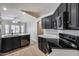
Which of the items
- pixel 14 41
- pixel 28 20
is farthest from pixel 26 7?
pixel 14 41

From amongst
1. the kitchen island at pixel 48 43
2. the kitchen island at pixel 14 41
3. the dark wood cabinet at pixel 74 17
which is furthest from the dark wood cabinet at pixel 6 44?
the dark wood cabinet at pixel 74 17

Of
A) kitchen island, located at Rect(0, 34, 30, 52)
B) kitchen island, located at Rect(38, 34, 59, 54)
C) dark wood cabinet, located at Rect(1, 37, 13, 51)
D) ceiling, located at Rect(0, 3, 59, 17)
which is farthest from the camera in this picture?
dark wood cabinet, located at Rect(1, 37, 13, 51)

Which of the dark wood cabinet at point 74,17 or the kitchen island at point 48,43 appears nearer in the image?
the dark wood cabinet at point 74,17

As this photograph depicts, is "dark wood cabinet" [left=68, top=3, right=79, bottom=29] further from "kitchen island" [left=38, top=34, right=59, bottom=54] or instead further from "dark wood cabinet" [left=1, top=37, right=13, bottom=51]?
"dark wood cabinet" [left=1, top=37, right=13, bottom=51]

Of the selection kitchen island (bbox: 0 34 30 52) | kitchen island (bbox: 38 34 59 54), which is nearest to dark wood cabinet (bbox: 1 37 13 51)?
kitchen island (bbox: 0 34 30 52)

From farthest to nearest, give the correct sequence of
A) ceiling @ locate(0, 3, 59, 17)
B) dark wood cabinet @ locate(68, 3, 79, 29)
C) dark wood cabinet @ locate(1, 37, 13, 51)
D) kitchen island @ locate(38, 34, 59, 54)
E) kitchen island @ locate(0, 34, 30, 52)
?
dark wood cabinet @ locate(1, 37, 13, 51), kitchen island @ locate(0, 34, 30, 52), kitchen island @ locate(38, 34, 59, 54), ceiling @ locate(0, 3, 59, 17), dark wood cabinet @ locate(68, 3, 79, 29)

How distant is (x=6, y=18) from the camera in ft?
5.37

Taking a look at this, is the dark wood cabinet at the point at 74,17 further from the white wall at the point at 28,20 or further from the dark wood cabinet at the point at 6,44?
the dark wood cabinet at the point at 6,44

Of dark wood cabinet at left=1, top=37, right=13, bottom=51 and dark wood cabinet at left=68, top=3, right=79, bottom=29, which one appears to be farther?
dark wood cabinet at left=1, top=37, right=13, bottom=51

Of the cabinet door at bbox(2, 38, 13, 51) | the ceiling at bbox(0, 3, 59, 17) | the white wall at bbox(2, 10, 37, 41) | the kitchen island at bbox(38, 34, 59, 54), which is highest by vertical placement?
the ceiling at bbox(0, 3, 59, 17)

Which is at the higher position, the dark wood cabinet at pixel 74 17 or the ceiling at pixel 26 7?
the ceiling at pixel 26 7

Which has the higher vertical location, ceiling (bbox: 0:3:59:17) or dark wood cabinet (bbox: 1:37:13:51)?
ceiling (bbox: 0:3:59:17)

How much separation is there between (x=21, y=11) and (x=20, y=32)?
365mm

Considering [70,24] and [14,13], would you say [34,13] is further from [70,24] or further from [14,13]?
[70,24]
